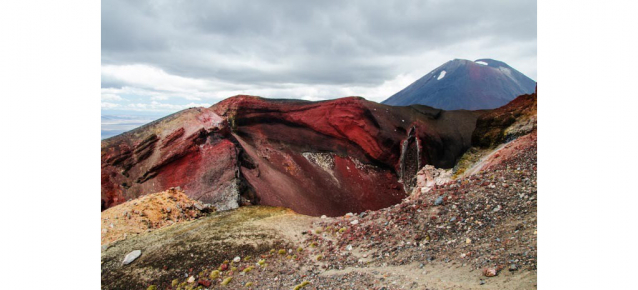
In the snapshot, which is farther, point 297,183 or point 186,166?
point 297,183

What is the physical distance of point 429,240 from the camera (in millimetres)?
4332

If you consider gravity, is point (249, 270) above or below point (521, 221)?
below

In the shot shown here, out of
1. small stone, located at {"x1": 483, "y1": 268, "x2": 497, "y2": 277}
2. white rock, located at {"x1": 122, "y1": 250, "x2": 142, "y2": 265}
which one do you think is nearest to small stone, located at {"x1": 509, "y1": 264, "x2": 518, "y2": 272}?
small stone, located at {"x1": 483, "y1": 268, "x2": 497, "y2": 277}

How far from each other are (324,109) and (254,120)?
2.79 m

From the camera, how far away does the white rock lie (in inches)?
192

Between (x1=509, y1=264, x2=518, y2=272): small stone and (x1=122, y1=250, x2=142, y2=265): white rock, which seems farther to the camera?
(x1=122, y1=250, x2=142, y2=265): white rock

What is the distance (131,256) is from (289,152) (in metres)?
7.03

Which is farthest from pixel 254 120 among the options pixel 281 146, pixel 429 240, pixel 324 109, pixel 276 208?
pixel 429 240

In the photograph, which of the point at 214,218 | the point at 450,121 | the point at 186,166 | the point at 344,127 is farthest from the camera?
the point at 450,121

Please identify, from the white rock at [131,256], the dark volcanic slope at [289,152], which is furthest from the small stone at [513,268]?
the dark volcanic slope at [289,152]

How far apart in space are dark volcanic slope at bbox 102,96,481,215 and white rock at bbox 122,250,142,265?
230 cm

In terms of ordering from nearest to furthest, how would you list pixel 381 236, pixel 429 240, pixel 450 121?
pixel 429 240 < pixel 381 236 < pixel 450 121

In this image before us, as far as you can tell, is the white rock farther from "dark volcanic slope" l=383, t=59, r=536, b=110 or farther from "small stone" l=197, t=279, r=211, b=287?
"dark volcanic slope" l=383, t=59, r=536, b=110

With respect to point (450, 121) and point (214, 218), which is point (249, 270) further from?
point (450, 121)
